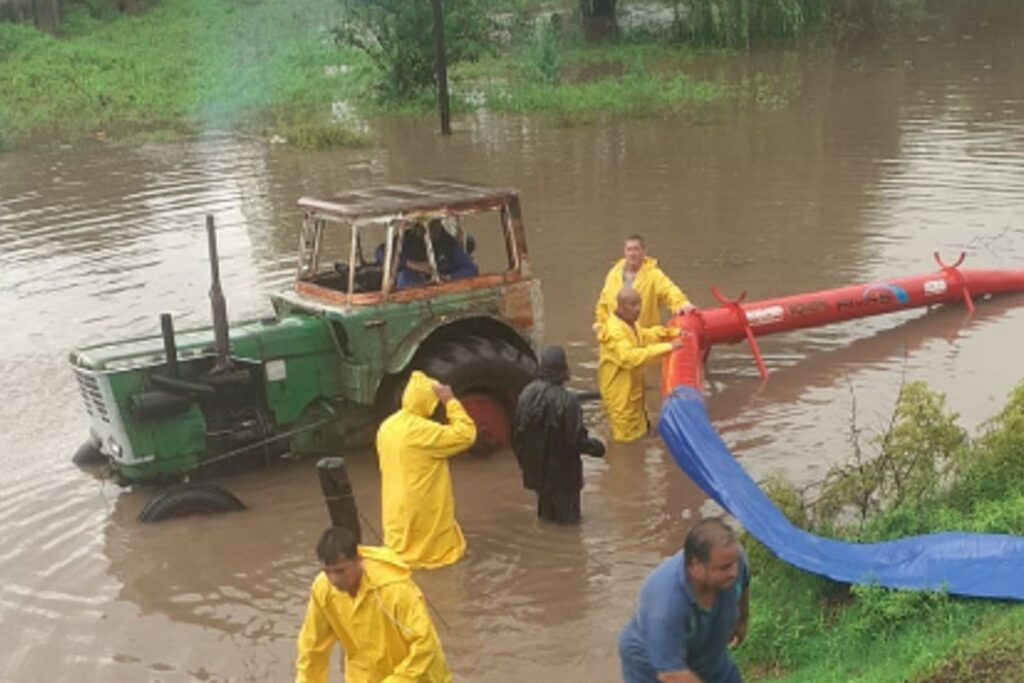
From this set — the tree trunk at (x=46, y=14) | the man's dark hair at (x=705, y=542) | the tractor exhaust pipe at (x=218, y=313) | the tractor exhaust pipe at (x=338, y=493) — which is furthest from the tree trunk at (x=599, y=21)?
the man's dark hair at (x=705, y=542)

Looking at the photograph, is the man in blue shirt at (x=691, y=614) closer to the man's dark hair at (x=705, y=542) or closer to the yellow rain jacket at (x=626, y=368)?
the man's dark hair at (x=705, y=542)

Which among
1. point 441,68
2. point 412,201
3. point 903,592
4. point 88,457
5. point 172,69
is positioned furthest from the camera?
point 172,69

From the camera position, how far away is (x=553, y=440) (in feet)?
29.0

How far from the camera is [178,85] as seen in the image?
3275 centimetres

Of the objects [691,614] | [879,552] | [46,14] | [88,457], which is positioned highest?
[46,14]

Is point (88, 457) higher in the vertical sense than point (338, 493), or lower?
lower

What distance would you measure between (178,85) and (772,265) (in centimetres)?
2112

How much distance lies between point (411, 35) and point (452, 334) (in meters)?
Answer: 18.3

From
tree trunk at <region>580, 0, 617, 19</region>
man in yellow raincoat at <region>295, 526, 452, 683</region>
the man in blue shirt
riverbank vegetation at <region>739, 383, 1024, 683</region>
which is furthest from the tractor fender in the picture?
tree trunk at <region>580, 0, 617, 19</region>

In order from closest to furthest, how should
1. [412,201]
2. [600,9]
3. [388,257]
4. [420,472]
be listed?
[420,472], [388,257], [412,201], [600,9]

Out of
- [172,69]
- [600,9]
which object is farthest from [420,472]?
[600,9]

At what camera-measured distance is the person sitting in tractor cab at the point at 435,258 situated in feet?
32.9

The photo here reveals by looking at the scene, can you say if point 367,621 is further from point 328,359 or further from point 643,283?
point 643,283

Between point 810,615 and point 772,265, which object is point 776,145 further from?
point 810,615
